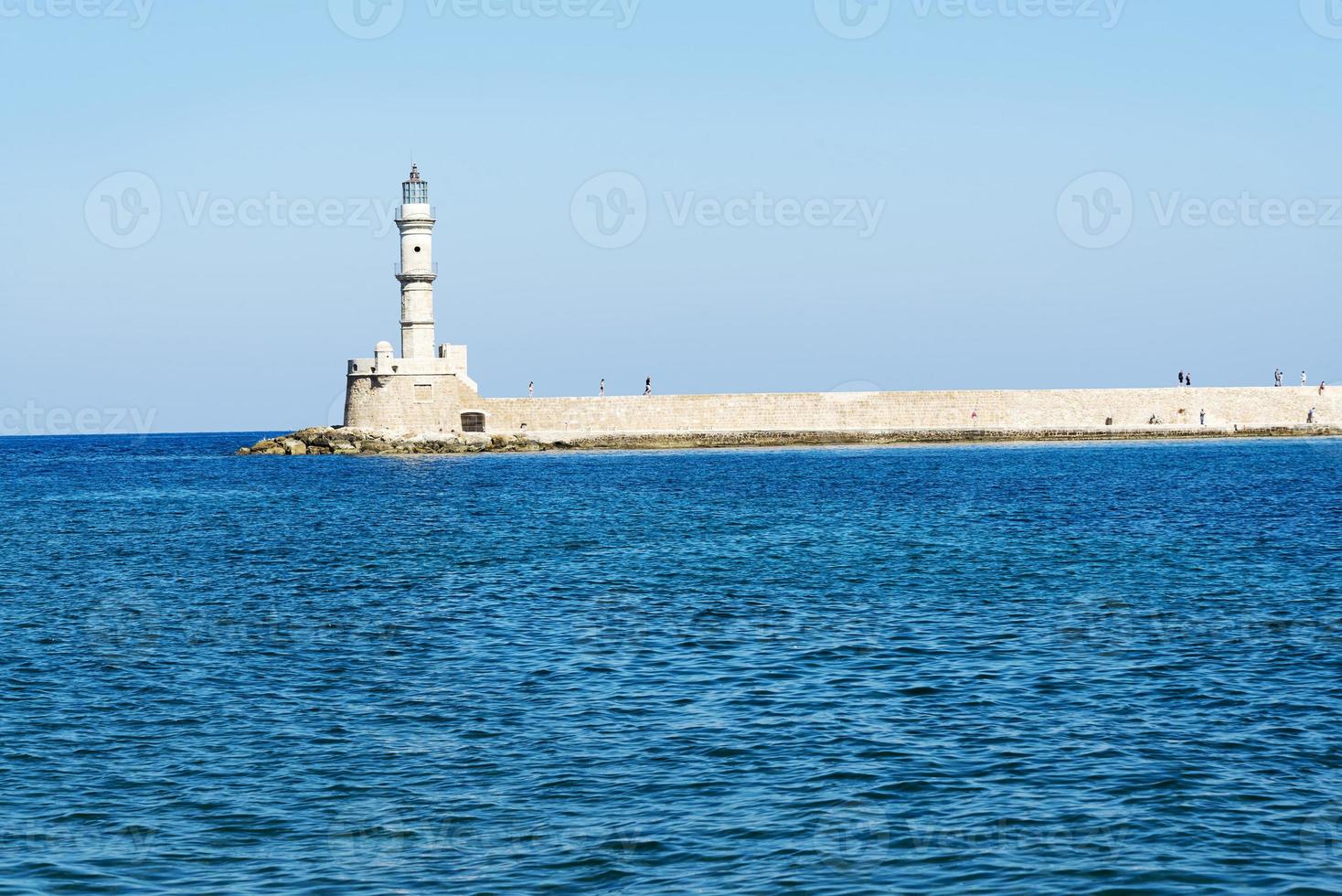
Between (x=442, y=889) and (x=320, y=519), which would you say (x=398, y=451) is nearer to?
(x=320, y=519)

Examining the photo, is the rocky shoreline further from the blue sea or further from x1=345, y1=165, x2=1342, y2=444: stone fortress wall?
the blue sea

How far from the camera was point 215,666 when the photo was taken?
1521cm

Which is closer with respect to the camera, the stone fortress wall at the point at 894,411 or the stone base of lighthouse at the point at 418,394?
the stone base of lighthouse at the point at 418,394

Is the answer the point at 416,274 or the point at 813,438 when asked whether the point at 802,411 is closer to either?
the point at 813,438

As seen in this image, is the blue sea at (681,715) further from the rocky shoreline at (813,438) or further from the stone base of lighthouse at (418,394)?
the rocky shoreline at (813,438)

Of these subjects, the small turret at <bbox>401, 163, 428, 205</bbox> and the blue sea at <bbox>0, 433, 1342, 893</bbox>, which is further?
the small turret at <bbox>401, 163, 428, 205</bbox>

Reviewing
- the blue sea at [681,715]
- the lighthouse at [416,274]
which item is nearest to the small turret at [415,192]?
the lighthouse at [416,274]

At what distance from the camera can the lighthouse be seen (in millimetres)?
66750

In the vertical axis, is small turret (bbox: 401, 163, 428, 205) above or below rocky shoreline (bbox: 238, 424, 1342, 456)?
above

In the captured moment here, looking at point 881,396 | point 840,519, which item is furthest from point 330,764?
point 881,396

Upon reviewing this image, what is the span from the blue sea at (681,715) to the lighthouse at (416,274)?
38681 mm

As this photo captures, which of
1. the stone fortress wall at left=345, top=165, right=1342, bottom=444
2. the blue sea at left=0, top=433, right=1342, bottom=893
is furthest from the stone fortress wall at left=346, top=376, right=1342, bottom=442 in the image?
the blue sea at left=0, top=433, right=1342, bottom=893

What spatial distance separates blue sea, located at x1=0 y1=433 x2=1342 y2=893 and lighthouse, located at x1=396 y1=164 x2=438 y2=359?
127 ft

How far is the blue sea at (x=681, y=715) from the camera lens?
8.94 metres
